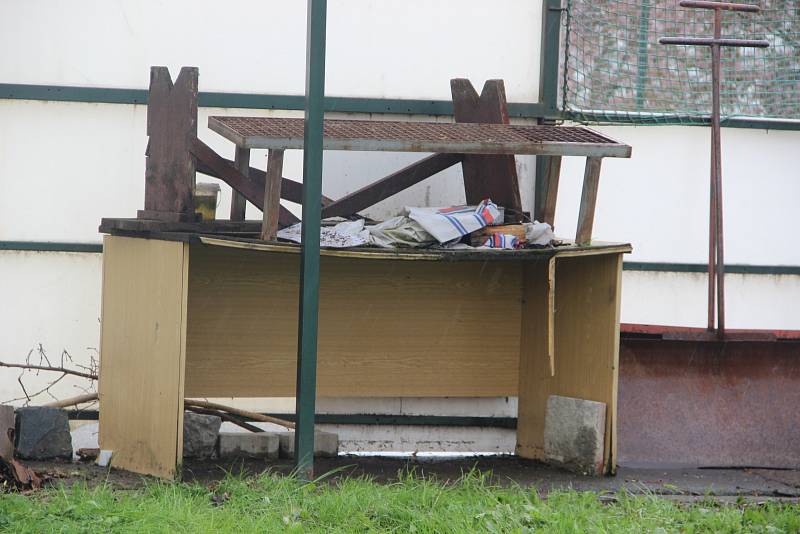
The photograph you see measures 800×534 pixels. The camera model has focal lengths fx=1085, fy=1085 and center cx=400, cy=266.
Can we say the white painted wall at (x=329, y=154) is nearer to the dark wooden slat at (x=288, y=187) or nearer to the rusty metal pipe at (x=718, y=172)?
the rusty metal pipe at (x=718, y=172)

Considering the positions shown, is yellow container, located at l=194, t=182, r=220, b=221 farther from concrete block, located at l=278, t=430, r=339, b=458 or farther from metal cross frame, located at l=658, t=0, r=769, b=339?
metal cross frame, located at l=658, t=0, r=769, b=339

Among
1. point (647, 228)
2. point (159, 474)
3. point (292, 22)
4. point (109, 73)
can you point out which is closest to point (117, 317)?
point (159, 474)

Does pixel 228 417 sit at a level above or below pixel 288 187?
below

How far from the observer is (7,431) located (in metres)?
5.77

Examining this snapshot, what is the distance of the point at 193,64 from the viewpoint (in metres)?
6.90

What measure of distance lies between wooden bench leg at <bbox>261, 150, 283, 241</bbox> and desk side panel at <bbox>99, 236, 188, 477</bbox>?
1.40 feet

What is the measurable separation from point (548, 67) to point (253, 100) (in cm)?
193

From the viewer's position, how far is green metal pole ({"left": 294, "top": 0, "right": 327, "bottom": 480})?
17.1 feet

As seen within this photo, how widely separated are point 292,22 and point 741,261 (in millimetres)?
3426

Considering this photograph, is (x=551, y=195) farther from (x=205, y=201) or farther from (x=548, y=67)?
(x=205, y=201)

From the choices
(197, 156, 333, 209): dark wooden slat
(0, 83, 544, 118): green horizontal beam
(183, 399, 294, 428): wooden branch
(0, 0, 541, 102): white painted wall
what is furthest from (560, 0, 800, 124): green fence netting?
(183, 399, 294, 428): wooden branch

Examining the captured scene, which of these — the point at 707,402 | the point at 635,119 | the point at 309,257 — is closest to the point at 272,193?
the point at 309,257

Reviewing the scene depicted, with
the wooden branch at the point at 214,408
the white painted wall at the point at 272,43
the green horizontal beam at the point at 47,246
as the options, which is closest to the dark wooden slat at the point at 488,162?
the white painted wall at the point at 272,43

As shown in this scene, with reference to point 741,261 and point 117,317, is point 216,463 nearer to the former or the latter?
point 117,317
